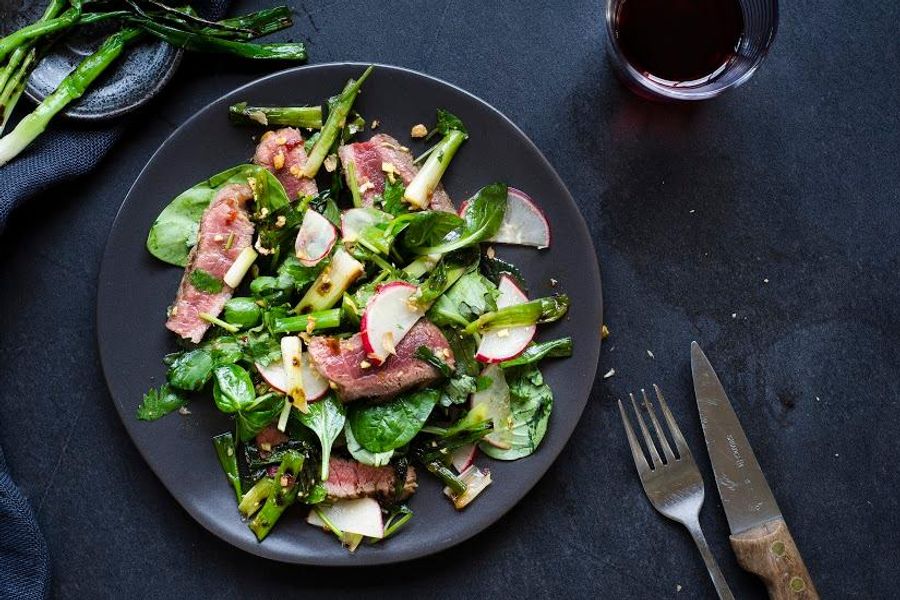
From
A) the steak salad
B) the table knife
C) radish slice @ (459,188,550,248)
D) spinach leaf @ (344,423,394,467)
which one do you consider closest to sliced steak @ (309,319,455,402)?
the steak salad

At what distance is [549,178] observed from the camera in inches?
86.6

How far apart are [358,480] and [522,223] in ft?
2.68

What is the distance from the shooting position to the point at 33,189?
7.11ft

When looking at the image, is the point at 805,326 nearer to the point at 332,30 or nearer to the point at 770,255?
the point at 770,255

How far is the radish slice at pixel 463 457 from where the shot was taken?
218 cm

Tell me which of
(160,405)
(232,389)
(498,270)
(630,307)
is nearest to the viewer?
(232,389)

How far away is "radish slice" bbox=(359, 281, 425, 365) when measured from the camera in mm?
2039

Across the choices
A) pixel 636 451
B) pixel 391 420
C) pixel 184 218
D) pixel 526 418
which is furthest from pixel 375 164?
pixel 636 451

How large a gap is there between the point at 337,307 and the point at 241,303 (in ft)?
0.82

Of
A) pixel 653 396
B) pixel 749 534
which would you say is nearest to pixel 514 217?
pixel 653 396

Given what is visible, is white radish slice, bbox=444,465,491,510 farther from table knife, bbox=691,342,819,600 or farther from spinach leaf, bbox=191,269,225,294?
spinach leaf, bbox=191,269,225,294

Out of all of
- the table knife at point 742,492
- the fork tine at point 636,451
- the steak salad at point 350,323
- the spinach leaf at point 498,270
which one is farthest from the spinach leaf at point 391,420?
the table knife at point 742,492

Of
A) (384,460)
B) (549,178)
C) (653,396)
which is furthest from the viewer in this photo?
(653,396)

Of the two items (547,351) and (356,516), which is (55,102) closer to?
(356,516)
